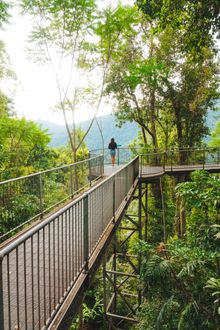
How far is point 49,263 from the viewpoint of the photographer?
2.92 meters

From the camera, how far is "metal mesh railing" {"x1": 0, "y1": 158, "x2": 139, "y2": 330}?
251 centimetres

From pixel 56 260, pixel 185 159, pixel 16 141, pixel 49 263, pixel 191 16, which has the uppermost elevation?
pixel 191 16

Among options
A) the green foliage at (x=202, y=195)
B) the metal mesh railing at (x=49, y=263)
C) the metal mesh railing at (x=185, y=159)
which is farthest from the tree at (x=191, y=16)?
the metal mesh railing at (x=185, y=159)

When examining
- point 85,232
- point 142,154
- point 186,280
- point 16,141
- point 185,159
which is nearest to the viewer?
point 85,232

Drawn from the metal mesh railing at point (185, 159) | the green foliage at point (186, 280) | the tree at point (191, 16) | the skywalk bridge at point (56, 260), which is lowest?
the green foliage at point (186, 280)

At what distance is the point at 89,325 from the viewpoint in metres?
12.9

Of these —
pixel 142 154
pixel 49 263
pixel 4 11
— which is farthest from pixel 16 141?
pixel 49 263

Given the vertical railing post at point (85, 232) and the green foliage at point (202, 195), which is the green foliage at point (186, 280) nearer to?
the green foliage at point (202, 195)

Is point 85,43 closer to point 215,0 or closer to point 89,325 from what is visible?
point 215,0

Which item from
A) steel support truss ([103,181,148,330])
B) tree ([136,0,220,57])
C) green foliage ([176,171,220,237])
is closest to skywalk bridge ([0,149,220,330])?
green foliage ([176,171,220,237])

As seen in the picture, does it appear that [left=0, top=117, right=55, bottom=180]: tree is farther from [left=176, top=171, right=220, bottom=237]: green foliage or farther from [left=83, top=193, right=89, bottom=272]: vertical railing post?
[left=83, top=193, right=89, bottom=272]: vertical railing post

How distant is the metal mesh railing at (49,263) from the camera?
2.51 meters

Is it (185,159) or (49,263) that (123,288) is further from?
(49,263)

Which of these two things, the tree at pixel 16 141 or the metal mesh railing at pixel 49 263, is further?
the tree at pixel 16 141
